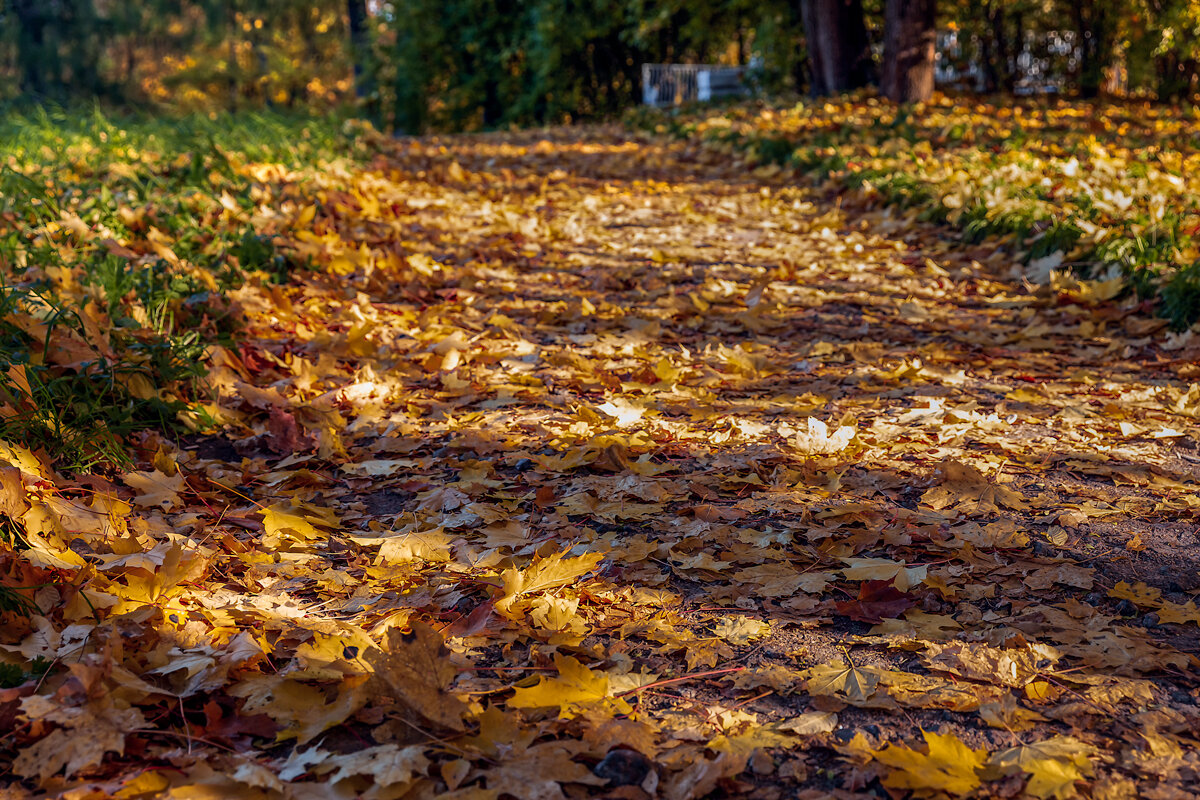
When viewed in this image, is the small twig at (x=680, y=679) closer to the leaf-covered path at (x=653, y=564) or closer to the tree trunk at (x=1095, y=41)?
the leaf-covered path at (x=653, y=564)

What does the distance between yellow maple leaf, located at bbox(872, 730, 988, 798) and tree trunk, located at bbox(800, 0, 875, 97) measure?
1254 centimetres

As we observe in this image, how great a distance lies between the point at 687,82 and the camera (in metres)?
18.9

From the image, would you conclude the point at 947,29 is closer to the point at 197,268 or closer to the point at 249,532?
the point at 197,268

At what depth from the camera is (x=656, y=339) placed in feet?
13.8

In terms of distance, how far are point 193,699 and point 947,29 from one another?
1636 cm

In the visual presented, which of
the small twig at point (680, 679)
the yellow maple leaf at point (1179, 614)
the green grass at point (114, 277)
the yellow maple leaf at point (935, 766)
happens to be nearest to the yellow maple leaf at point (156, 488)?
the green grass at point (114, 277)

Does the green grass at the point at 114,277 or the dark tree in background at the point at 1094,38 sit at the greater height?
the dark tree in background at the point at 1094,38

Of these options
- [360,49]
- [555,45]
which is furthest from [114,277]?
[360,49]

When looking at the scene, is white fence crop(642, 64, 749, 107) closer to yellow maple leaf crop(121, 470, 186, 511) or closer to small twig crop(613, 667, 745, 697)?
yellow maple leaf crop(121, 470, 186, 511)

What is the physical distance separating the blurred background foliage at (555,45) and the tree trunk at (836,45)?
2.33 feet

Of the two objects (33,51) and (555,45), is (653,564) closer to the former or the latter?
(555,45)

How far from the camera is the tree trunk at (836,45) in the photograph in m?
13.2

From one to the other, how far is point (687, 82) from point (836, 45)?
5871mm

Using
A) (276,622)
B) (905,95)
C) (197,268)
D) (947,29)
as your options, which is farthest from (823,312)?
(947,29)
